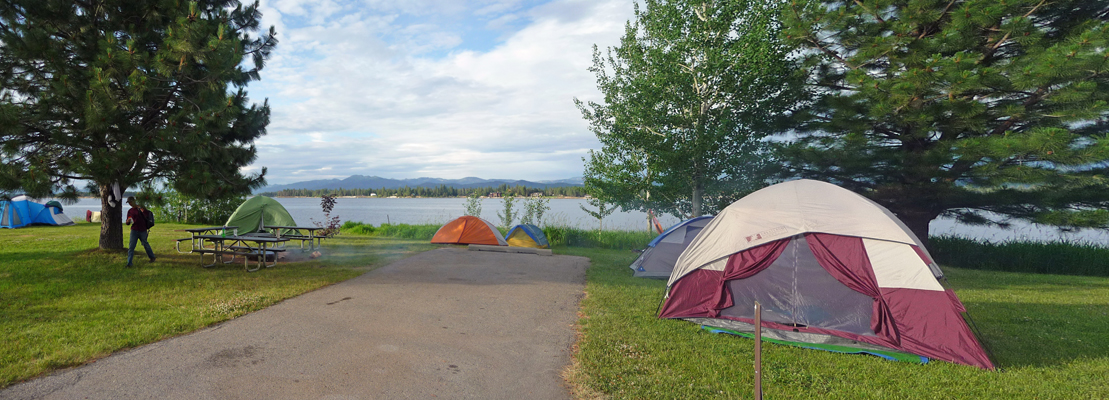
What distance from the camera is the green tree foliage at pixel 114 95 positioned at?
804 centimetres

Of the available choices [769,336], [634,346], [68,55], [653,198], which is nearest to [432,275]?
[634,346]

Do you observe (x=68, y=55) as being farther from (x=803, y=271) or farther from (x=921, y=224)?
(x=921, y=224)

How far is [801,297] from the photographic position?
229 inches

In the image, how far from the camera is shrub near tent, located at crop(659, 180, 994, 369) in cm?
489

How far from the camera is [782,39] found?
14.0 metres

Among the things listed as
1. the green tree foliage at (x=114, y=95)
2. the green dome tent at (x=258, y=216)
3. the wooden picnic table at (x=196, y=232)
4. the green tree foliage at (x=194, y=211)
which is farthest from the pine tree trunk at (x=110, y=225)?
the green tree foliage at (x=194, y=211)

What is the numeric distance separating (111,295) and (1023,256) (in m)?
20.7

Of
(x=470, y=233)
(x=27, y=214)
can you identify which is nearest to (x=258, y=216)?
(x=470, y=233)

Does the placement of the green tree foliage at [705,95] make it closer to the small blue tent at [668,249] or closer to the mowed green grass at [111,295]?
the small blue tent at [668,249]

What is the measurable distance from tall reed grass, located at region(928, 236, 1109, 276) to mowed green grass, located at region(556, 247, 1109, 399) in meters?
8.15

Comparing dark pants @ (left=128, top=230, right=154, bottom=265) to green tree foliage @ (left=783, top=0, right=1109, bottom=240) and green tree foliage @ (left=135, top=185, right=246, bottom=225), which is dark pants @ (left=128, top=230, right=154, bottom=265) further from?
green tree foliage @ (left=783, top=0, right=1109, bottom=240)

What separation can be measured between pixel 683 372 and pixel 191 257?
1153 cm

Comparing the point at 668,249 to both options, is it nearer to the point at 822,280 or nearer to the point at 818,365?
the point at 822,280

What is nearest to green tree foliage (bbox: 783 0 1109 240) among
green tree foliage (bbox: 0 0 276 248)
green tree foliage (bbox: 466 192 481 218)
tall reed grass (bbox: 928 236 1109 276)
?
tall reed grass (bbox: 928 236 1109 276)
